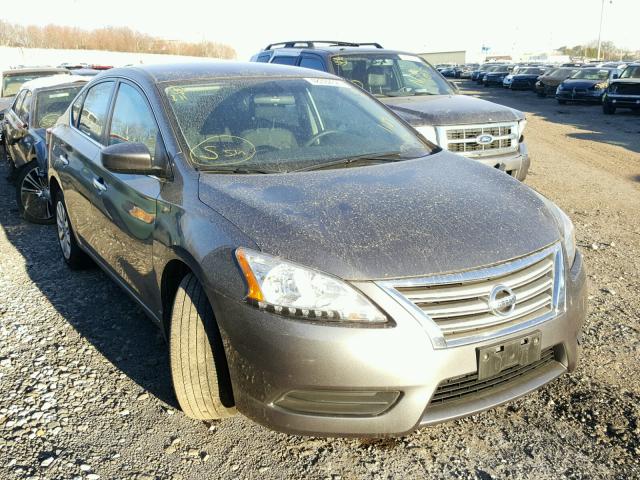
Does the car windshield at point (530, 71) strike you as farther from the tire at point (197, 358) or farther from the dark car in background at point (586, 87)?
the tire at point (197, 358)

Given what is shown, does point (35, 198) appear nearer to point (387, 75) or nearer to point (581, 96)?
point (387, 75)

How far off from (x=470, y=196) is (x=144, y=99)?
6.51 feet

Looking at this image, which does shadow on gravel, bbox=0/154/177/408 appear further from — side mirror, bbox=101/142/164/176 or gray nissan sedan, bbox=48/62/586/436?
side mirror, bbox=101/142/164/176

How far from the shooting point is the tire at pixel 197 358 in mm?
2705

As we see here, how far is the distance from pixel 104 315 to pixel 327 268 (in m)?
2.53

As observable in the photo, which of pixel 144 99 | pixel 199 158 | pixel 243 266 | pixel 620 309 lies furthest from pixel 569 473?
pixel 144 99

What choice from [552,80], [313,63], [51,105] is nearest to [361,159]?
[313,63]

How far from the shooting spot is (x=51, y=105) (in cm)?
788

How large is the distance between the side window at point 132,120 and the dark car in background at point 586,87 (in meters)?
23.4

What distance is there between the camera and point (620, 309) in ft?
13.9

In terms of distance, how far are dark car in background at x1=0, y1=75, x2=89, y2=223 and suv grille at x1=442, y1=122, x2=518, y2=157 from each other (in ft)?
14.9

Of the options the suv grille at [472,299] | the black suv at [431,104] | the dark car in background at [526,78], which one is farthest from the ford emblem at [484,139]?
the dark car in background at [526,78]

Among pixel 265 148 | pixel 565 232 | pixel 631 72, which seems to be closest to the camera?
pixel 565 232

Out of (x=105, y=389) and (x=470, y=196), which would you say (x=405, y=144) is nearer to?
(x=470, y=196)
